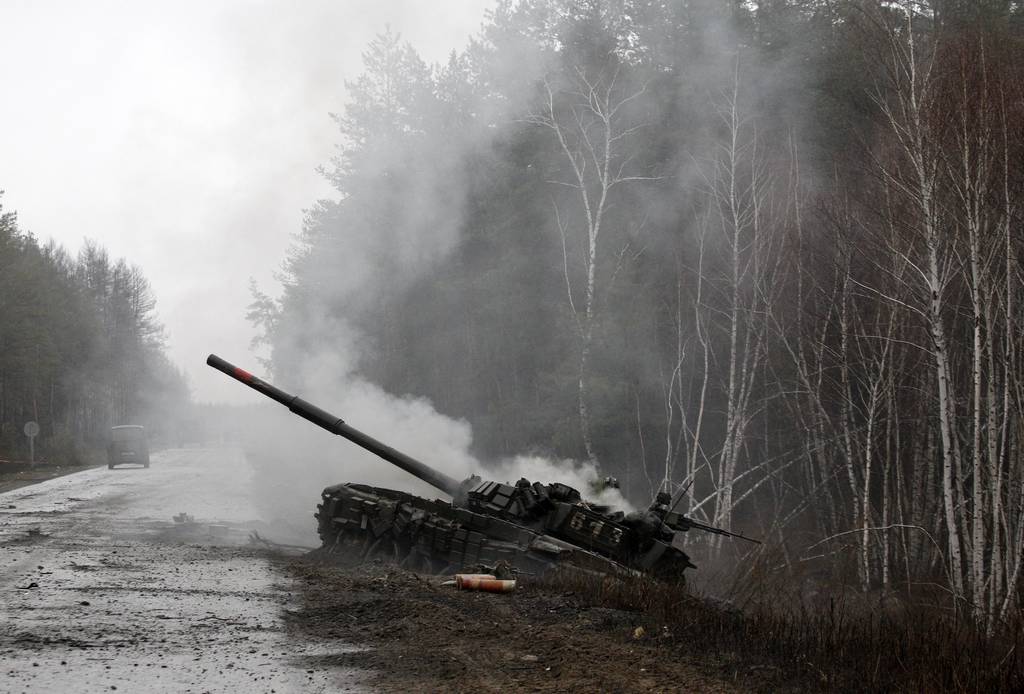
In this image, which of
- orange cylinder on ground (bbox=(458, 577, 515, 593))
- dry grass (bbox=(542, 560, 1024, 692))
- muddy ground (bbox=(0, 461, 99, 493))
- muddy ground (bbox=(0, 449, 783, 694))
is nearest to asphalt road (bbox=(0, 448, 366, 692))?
muddy ground (bbox=(0, 449, 783, 694))

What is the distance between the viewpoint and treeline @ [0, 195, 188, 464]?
38812 millimetres

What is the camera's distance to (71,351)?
53.1 meters

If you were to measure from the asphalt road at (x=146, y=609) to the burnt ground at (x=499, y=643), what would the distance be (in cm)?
35

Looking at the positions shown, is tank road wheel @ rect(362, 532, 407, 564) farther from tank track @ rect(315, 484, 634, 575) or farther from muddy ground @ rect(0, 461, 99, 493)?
muddy ground @ rect(0, 461, 99, 493)

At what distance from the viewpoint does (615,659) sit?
723 centimetres

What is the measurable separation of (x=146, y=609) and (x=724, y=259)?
1521 cm

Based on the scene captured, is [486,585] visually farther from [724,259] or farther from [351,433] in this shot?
[724,259]

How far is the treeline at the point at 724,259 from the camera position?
1262 cm

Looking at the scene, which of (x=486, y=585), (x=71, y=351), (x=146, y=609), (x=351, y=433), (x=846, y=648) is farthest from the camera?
(x=71, y=351)

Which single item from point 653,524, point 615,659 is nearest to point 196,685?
point 615,659

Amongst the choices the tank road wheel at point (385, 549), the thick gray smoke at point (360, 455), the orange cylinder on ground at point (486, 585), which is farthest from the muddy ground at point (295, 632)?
the thick gray smoke at point (360, 455)

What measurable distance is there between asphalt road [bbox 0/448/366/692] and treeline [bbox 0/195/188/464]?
A: 24242 millimetres

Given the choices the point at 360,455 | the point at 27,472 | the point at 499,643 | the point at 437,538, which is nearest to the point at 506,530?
the point at 437,538

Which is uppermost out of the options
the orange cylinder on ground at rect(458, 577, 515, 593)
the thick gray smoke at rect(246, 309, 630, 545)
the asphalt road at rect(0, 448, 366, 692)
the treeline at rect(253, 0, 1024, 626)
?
the treeline at rect(253, 0, 1024, 626)
